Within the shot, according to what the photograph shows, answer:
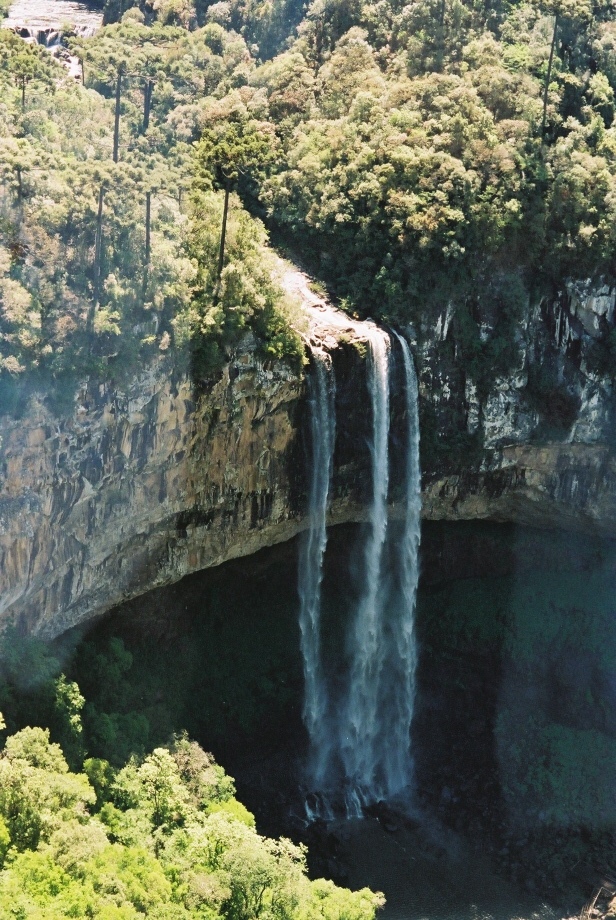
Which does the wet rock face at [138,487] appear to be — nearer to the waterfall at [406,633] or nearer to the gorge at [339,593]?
the gorge at [339,593]

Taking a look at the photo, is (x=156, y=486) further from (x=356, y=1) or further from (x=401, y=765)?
(x=356, y=1)

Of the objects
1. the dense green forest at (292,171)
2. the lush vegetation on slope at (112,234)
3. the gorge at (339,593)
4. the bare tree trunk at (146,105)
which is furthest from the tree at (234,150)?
the gorge at (339,593)

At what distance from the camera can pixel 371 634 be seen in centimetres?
3216

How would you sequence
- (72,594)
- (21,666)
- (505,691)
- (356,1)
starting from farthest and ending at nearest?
(356,1) < (505,691) < (72,594) < (21,666)

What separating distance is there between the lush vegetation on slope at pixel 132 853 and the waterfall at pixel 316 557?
555 centimetres

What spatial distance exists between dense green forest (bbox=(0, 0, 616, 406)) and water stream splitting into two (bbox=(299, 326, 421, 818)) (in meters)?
2.15

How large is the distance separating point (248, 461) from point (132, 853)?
9.80 meters

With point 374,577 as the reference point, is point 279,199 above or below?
above

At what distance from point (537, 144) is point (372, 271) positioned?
20.2 feet

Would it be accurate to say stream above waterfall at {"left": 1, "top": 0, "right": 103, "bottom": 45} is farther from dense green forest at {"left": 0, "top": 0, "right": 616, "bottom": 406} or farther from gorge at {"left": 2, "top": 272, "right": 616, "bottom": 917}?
gorge at {"left": 2, "top": 272, "right": 616, "bottom": 917}

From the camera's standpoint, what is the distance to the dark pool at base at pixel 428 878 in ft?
86.4

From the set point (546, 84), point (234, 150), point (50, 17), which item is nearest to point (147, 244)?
point (234, 150)

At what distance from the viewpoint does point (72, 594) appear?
87.0ft

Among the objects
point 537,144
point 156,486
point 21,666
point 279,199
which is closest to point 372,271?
point 279,199
